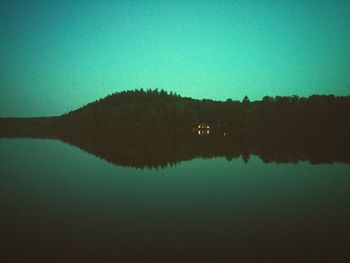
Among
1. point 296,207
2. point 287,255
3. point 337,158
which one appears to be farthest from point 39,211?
point 337,158

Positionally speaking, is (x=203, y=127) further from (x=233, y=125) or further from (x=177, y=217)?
(x=177, y=217)

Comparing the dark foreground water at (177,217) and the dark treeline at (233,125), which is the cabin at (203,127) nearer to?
the dark treeline at (233,125)

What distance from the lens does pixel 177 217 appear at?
16484 millimetres

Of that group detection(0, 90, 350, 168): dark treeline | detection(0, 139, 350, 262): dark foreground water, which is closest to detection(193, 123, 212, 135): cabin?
detection(0, 90, 350, 168): dark treeline

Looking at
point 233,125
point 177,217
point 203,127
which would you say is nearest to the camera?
point 177,217

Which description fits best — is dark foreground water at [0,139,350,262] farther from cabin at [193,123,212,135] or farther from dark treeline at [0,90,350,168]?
cabin at [193,123,212,135]

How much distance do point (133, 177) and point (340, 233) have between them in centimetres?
1753

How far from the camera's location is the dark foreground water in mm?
12148

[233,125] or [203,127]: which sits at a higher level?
[233,125]

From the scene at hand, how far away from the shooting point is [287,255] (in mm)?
11789

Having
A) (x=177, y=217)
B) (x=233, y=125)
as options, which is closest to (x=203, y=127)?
(x=233, y=125)

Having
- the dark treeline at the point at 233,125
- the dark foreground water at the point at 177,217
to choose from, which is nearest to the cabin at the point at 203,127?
the dark treeline at the point at 233,125

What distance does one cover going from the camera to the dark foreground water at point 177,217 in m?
12.1

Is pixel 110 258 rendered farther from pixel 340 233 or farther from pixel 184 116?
pixel 184 116
